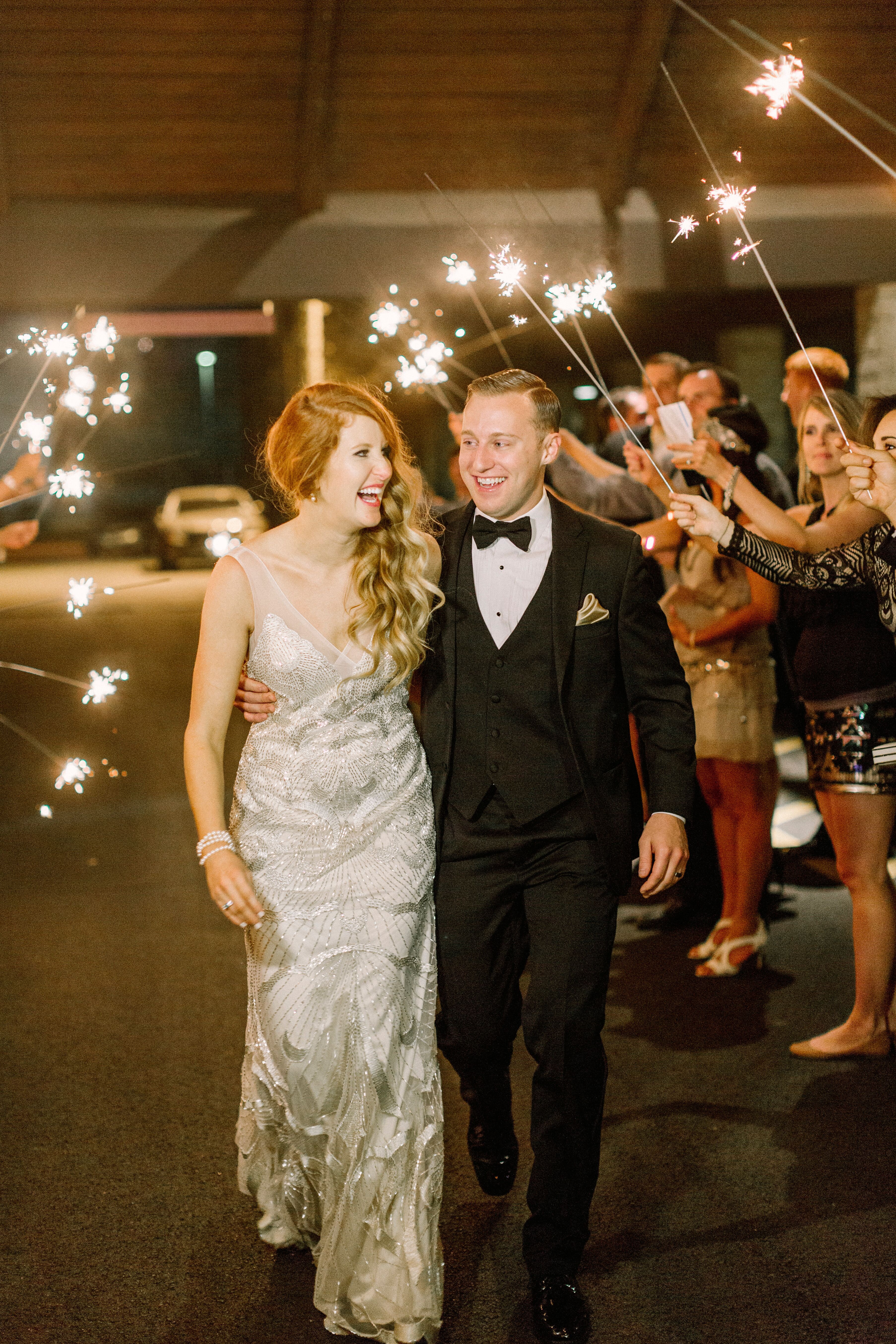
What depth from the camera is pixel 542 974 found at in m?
2.98

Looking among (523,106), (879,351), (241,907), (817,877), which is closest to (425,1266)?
(241,907)

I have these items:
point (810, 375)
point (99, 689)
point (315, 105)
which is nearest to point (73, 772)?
point (99, 689)

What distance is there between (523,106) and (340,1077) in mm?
7945

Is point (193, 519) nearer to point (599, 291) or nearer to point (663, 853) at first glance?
point (599, 291)

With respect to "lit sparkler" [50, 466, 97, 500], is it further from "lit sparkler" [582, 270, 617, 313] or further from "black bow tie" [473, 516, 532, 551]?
"lit sparkler" [582, 270, 617, 313]

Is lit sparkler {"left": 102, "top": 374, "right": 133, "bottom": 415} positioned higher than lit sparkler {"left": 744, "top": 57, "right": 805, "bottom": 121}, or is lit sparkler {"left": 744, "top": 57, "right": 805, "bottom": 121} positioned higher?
lit sparkler {"left": 744, "top": 57, "right": 805, "bottom": 121}

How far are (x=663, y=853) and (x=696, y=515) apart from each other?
1028 mm

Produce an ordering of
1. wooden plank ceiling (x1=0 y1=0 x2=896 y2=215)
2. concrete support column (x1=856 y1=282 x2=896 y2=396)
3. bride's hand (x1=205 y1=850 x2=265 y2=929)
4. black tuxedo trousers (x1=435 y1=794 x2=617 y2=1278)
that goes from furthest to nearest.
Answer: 1. concrete support column (x1=856 y1=282 x2=896 y2=396)
2. wooden plank ceiling (x1=0 y1=0 x2=896 y2=215)
3. black tuxedo trousers (x1=435 y1=794 x2=617 y2=1278)
4. bride's hand (x1=205 y1=850 x2=265 y2=929)

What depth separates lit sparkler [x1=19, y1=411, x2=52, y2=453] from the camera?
3766 mm

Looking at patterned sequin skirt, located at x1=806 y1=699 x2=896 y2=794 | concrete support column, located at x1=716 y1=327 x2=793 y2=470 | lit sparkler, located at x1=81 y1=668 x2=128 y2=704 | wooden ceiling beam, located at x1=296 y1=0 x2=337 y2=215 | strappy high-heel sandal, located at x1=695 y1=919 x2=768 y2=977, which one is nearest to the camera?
lit sparkler, located at x1=81 y1=668 x2=128 y2=704

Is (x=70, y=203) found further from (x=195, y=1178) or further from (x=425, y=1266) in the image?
(x=425, y=1266)

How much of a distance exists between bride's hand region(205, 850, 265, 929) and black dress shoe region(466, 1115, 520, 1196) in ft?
3.46

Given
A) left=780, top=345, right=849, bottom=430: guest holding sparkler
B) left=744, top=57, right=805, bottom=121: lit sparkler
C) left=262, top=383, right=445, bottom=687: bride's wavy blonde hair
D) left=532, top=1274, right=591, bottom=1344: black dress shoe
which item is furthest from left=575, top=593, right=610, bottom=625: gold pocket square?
left=780, top=345, right=849, bottom=430: guest holding sparkler

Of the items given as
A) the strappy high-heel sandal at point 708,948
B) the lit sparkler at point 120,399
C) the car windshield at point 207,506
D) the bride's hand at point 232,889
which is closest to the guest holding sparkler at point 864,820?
the strappy high-heel sandal at point 708,948
